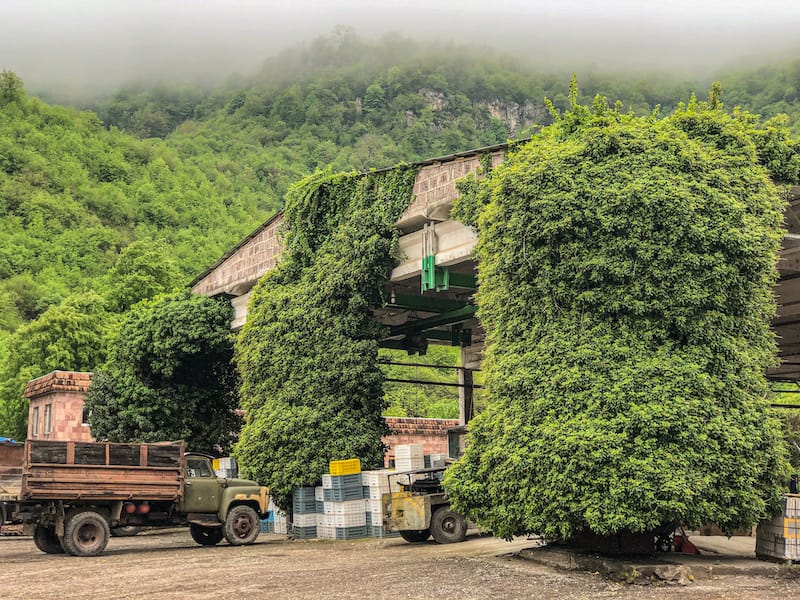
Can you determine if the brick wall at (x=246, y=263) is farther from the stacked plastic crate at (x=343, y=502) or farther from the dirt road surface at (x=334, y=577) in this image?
the dirt road surface at (x=334, y=577)

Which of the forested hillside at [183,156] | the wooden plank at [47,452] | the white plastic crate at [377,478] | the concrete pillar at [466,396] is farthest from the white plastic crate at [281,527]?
the forested hillside at [183,156]

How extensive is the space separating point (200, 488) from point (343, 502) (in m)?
3.27

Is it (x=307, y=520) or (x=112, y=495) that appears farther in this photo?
(x=307, y=520)

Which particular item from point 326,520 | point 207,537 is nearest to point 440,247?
point 326,520

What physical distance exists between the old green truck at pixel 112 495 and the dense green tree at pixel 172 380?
893 cm

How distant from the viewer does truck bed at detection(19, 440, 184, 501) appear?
1933cm

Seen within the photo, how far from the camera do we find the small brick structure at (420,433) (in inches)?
1780

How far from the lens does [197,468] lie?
73.0 ft

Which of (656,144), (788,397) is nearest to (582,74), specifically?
(788,397)

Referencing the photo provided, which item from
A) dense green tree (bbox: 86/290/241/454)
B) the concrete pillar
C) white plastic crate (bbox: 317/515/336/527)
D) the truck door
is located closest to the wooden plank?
the truck door

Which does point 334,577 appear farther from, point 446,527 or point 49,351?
point 49,351

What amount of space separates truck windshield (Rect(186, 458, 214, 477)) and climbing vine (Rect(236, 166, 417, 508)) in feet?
7.95

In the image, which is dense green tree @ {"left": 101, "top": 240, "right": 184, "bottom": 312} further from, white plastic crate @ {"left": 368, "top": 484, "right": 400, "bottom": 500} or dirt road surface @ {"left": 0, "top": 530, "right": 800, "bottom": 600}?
dirt road surface @ {"left": 0, "top": 530, "right": 800, "bottom": 600}

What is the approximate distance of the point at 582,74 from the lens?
181m
